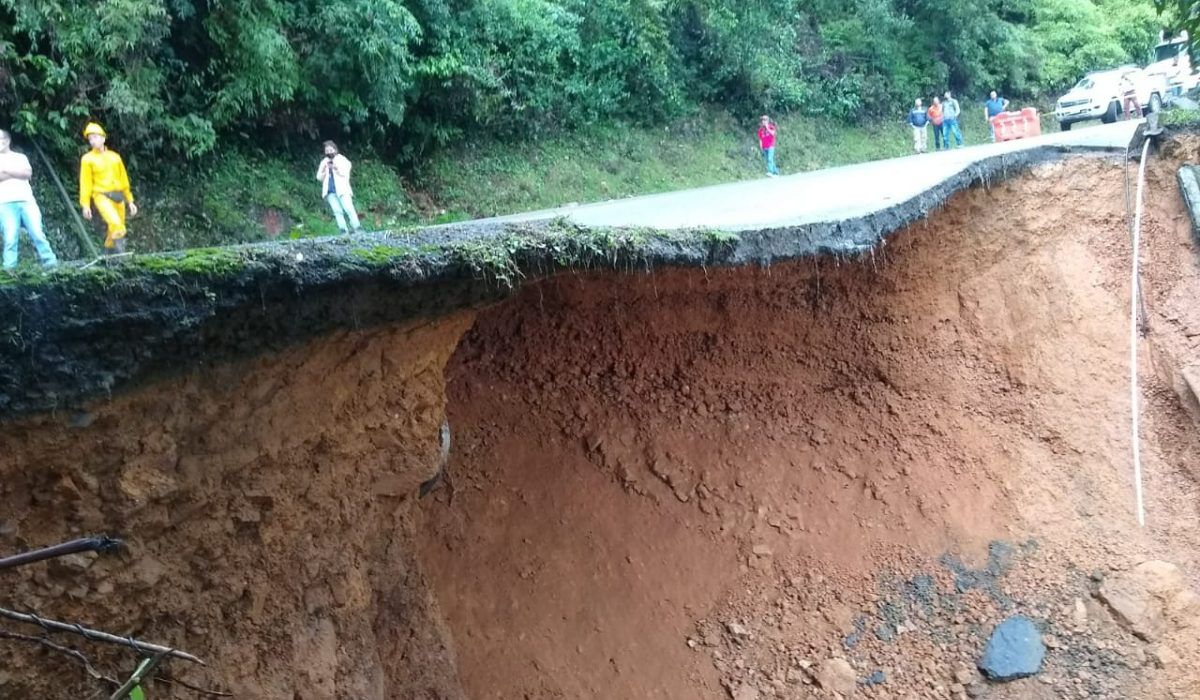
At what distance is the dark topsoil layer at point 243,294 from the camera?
2.28m

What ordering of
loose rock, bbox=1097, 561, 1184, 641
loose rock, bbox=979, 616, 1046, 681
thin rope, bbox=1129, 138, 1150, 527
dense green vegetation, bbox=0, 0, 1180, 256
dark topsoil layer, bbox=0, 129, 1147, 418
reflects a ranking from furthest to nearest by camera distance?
dense green vegetation, bbox=0, 0, 1180, 256 → thin rope, bbox=1129, 138, 1150, 527 → loose rock, bbox=1097, 561, 1184, 641 → loose rock, bbox=979, 616, 1046, 681 → dark topsoil layer, bbox=0, 129, 1147, 418

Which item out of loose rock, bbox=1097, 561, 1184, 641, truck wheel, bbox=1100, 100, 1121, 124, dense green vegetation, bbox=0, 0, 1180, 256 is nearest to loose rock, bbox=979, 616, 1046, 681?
loose rock, bbox=1097, 561, 1184, 641

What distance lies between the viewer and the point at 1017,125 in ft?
61.5

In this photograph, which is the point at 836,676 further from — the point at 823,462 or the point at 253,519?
the point at 253,519

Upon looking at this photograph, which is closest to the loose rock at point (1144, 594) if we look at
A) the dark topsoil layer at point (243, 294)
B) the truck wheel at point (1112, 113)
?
the dark topsoil layer at point (243, 294)

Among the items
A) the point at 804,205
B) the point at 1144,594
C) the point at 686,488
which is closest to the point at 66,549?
the point at 686,488

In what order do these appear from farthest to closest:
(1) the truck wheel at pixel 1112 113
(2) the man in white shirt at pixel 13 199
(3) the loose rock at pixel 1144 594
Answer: (1) the truck wheel at pixel 1112 113, (2) the man in white shirt at pixel 13 199, (3) the loose rock at pixel 1144 594

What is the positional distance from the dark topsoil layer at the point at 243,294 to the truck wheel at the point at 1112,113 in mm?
20151

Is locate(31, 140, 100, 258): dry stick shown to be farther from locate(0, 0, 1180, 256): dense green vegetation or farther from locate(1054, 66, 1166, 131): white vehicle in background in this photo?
locate(1054, 66, 1166, 131): white vehicle in background

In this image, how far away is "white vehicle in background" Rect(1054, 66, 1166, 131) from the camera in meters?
19.2

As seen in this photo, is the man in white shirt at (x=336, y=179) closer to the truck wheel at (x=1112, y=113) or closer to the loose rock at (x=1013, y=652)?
the loose rock at (x=1013, y=652)

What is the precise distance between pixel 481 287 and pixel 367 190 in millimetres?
10207

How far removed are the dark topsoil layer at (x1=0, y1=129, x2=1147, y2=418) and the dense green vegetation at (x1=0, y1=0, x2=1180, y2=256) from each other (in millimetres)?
7724

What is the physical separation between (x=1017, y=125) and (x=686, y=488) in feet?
56.9
